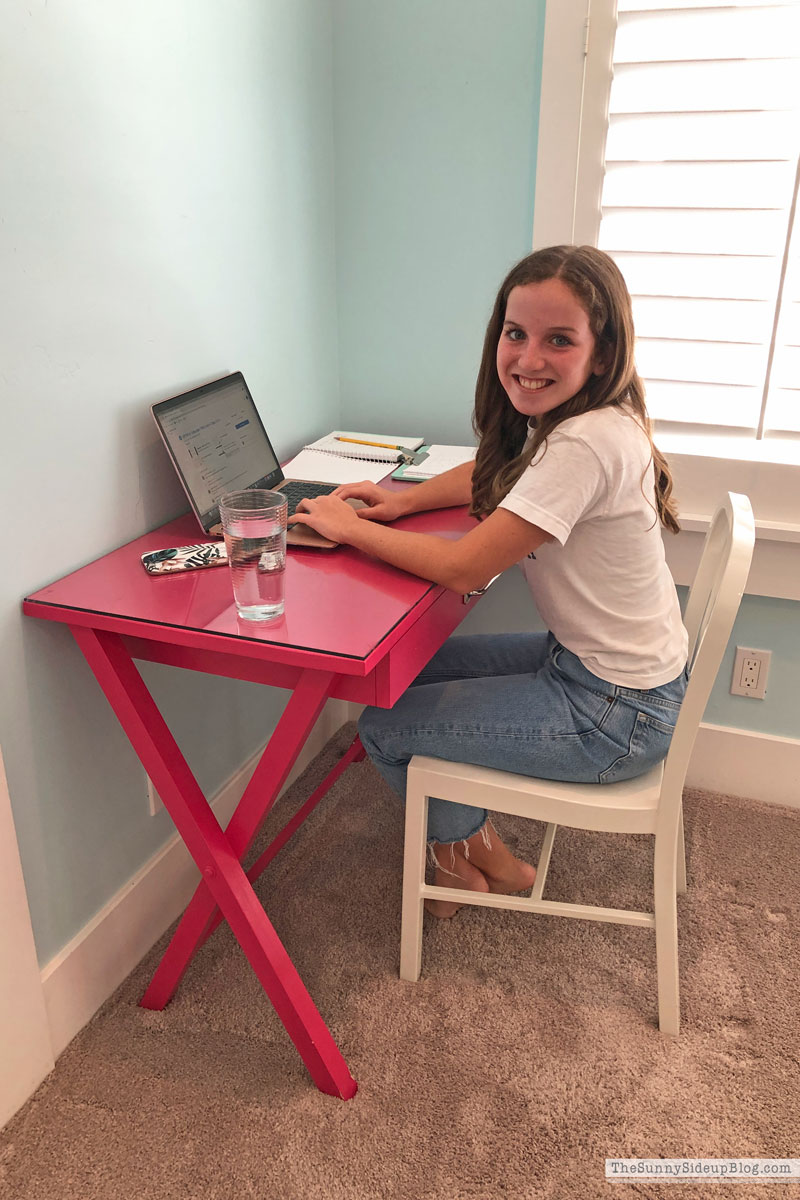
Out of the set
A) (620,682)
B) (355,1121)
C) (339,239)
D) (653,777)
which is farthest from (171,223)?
(355,1121)

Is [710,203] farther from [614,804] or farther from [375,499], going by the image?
[614,804]

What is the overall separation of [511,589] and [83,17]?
1341 millimetres

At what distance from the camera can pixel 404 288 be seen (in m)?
2.02

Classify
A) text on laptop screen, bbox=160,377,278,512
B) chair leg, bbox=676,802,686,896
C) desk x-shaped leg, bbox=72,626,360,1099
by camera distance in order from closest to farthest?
desk x-shaped leg, bbox=72,626,360,1099 < text on laptop screen, bbox=160,377,278,512 < chair leg, bbox=676,802,686,896

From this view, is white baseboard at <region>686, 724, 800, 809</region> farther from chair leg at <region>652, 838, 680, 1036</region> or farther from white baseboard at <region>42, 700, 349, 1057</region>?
white baseboard at <region>42, 700, 349, 1057</region>

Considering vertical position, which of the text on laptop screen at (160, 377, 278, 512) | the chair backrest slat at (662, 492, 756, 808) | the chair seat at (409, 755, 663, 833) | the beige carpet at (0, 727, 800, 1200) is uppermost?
the text on laptop screen at (160, 377, 278, 512)

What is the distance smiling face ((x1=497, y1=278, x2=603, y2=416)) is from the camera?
4.28 feet

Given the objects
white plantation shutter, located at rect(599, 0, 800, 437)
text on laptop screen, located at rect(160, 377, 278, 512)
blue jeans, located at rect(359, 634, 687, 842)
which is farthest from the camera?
white plantation shutter, located at rect(599, 0, 800, 437)

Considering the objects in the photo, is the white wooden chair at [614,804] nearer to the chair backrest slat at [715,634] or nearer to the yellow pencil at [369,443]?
the chair backrest slat at [715,634]

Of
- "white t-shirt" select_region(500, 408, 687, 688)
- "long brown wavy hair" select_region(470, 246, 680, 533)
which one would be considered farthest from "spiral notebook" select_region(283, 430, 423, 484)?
"white t-shirt" select_region(500, 408, 687, 688)

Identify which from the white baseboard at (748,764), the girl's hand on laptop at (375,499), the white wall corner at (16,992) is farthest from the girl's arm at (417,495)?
the white baseboard at (748,764)

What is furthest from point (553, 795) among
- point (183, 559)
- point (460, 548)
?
point (183, 559)

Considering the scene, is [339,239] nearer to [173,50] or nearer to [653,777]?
[173,50]

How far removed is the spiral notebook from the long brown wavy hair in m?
0.34
